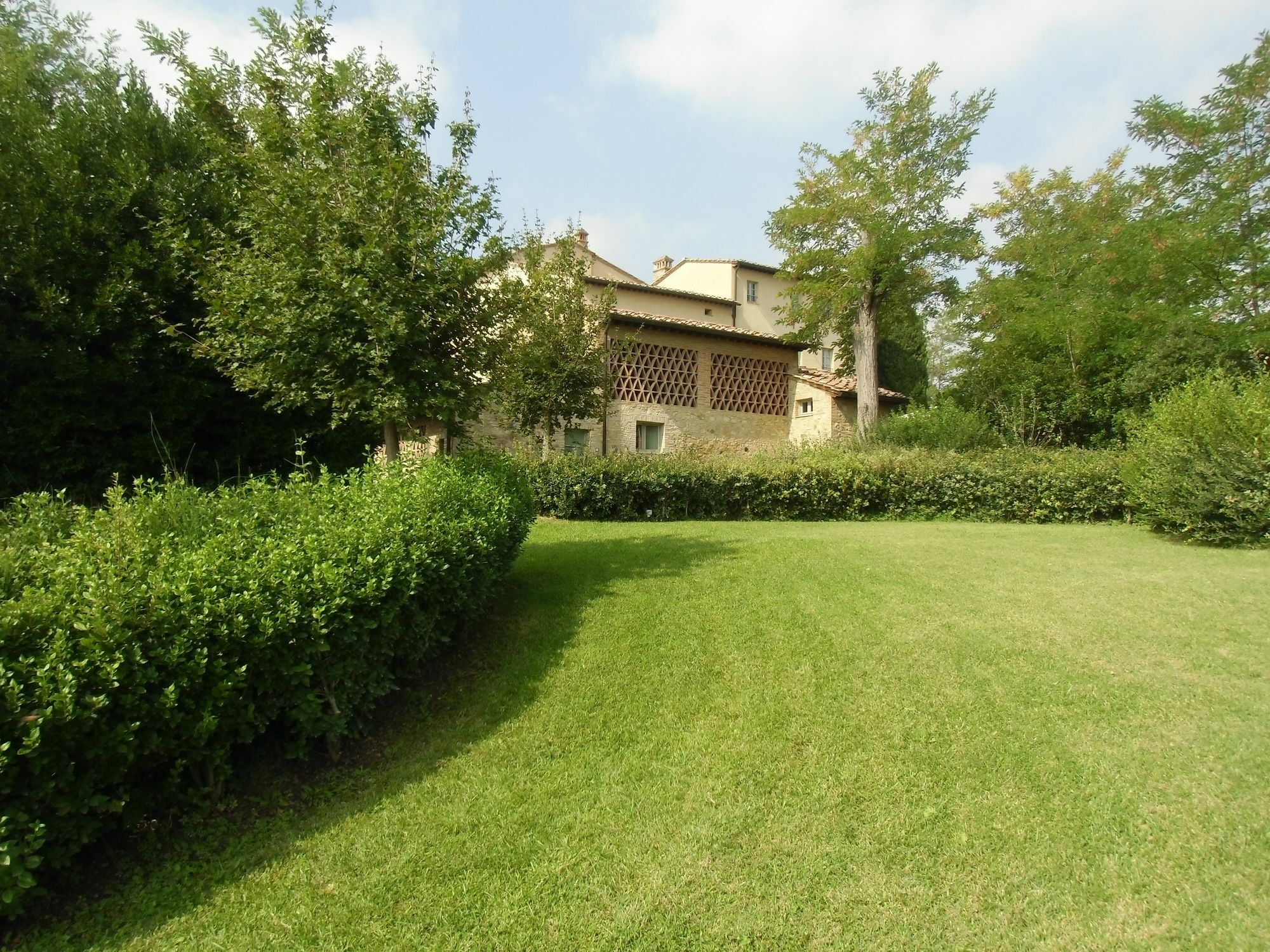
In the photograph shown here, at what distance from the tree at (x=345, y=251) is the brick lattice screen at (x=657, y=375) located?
11.6m

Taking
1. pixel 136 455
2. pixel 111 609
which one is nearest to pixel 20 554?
pixel 111 609

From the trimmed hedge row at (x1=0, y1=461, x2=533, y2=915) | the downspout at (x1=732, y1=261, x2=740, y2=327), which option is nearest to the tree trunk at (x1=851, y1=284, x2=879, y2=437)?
the downspout at (x1=732, y1=261, x2=740, y2=327)

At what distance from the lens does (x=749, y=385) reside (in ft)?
69.2

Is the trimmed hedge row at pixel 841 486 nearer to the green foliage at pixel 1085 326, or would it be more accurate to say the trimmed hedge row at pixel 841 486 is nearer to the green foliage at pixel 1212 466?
the green foliage at pixel 1212 466

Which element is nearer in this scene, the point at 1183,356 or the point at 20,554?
the point at 20,554

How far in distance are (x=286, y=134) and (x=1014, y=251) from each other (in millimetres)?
23792

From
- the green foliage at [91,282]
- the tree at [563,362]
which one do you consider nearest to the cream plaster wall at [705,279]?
the tree at [563,362]

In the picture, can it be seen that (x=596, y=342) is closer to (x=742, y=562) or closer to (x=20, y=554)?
(x=742, y=562)

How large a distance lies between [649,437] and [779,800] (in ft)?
52.0

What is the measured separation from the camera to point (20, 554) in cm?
339

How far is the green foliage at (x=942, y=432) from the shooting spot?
56.4ft

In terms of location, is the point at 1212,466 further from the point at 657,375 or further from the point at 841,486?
the point at 657,375

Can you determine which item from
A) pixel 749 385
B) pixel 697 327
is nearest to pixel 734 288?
pixel 749 385

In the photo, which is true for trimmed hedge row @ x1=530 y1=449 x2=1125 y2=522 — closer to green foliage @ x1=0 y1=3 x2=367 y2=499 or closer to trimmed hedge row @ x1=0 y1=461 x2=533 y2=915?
green foliage @ x1=0 y1=3 x2=367 y2=499
